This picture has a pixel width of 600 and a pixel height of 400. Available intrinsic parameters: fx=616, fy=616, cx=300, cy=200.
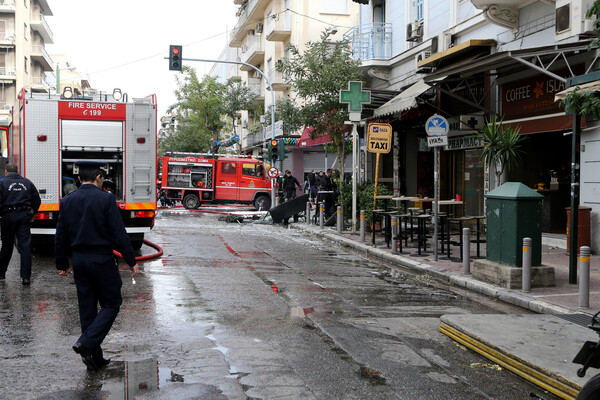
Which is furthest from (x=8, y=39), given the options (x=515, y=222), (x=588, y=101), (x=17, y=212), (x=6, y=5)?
(x=588, y=101)

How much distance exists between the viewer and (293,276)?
33.8 ft

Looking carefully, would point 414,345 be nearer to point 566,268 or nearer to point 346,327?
point 346,327

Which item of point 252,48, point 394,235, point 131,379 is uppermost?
point 252,48

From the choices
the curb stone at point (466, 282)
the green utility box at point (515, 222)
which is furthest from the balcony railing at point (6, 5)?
the green utility box at point (515, 222)

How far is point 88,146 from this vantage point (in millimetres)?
12172

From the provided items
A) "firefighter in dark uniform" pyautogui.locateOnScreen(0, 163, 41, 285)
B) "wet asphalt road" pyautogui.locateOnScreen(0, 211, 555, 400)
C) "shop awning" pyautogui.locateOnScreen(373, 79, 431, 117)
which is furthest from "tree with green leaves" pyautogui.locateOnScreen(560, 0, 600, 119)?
"shop awning" pyautogui.locateOnScreen(373, 79, 431, 117)

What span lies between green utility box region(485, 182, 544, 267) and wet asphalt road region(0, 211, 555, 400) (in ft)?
3.29

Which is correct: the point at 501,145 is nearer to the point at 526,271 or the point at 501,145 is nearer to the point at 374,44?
the point at 526,271

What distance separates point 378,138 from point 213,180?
56.0 feet

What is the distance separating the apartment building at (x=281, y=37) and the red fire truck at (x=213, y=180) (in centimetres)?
383

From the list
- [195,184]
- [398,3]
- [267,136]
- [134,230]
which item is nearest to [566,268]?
[134,230]

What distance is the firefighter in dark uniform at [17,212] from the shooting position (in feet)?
29.3

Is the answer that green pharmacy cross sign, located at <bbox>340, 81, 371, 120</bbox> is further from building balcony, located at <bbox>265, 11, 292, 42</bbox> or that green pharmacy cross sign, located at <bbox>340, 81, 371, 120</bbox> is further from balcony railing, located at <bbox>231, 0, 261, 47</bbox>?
balcony railing, located at <bbox>231, 0, 261, 47</bbox>

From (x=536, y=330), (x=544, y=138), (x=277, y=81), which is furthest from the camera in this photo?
(x=277, y=81)
